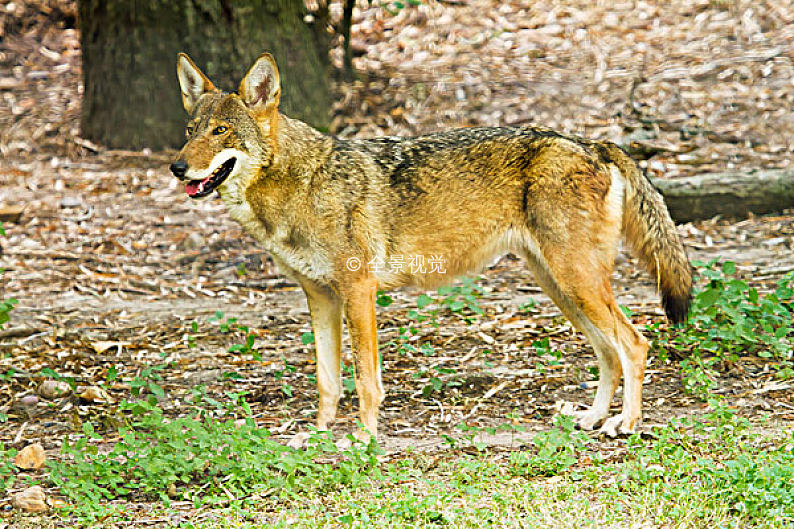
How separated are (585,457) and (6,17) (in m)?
12.8

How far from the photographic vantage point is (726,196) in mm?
9633

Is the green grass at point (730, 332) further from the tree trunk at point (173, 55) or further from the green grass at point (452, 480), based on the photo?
the tree trunk at point (173, 55)

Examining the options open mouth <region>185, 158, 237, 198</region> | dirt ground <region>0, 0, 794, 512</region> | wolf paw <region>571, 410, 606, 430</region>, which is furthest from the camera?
dirt ground <region>0, 0, 794, 512</region>

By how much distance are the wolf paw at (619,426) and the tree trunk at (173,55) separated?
6.36 meters

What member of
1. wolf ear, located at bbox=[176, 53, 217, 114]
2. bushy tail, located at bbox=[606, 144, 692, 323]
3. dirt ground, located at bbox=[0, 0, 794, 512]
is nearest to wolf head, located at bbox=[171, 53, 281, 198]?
wolf ear, located at bbox=[176, 53, 217, 114]

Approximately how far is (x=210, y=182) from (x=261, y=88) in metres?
0.65

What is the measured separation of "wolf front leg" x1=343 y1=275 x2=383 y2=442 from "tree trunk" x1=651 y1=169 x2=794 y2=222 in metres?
5.04

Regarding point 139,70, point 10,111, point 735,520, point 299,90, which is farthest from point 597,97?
point 735,520

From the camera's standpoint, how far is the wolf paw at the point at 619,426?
5.50m

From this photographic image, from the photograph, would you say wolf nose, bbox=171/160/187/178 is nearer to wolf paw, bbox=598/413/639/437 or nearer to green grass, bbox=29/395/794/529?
green grass, bbox=29/395/794/529

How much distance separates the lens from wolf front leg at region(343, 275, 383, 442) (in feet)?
18.0

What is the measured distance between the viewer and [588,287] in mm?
5621

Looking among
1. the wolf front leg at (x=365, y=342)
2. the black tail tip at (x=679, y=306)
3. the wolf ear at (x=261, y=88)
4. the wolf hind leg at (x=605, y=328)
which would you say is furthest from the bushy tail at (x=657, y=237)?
the wolf ear at (x=261, y=88)

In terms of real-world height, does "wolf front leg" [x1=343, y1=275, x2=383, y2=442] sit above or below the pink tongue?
below
